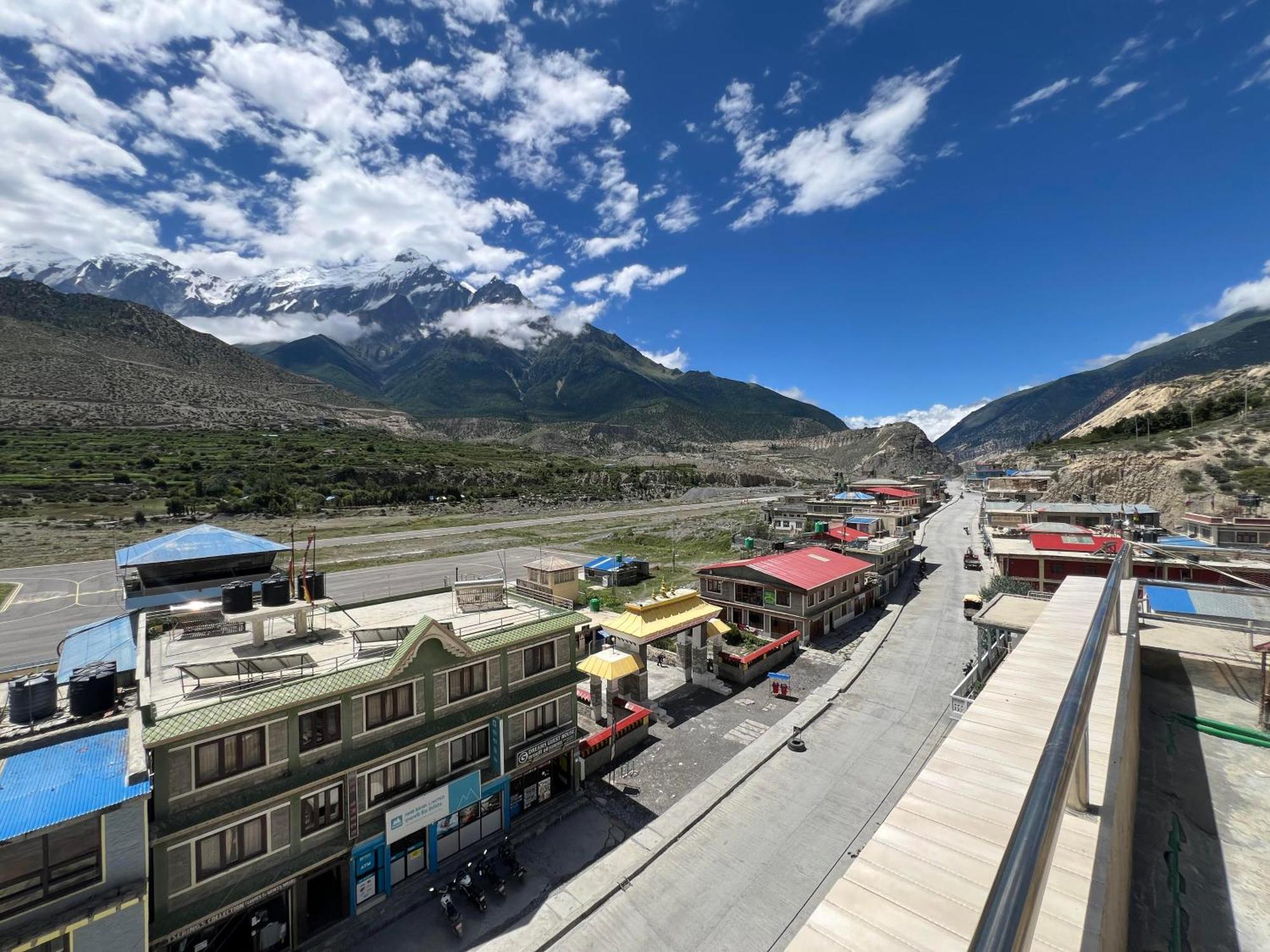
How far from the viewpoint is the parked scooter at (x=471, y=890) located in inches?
626

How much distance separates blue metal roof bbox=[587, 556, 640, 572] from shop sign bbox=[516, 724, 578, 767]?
35035 mm

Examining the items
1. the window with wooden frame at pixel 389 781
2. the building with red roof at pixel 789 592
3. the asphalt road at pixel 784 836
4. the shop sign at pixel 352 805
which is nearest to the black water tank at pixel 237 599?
the shop sign at pixel 352 805

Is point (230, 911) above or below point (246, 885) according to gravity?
below

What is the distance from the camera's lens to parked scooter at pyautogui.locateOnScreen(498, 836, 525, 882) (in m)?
16.9

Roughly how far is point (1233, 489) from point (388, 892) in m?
92.6

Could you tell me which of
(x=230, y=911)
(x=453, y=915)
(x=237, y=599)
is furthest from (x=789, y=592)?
(x=230, y=911)

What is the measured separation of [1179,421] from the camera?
10412 cm

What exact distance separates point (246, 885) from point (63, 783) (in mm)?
5707

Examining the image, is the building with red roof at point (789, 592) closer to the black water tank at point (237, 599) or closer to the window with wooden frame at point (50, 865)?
the black water tank at point (237, 599)

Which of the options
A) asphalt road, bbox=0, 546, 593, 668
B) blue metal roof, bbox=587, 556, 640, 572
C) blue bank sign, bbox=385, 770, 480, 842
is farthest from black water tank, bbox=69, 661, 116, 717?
blue metal roof, bbox=587, 556, 640, 572

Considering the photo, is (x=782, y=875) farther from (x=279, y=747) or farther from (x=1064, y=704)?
(x=1064, y=704)

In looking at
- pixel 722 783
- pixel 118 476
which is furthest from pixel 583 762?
pixel 118 476

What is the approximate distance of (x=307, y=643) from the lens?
18.1m

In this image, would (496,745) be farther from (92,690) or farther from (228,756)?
(92,690)
